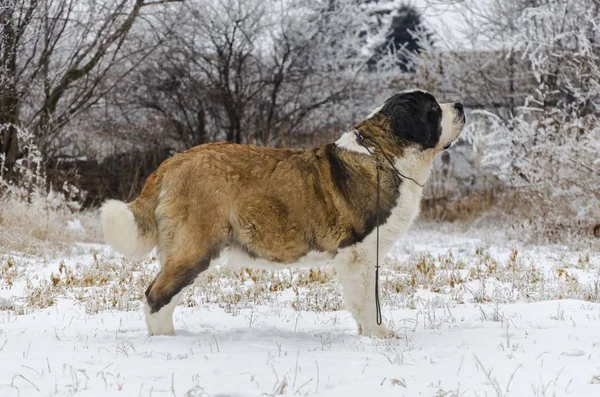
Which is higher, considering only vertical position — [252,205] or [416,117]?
[416,117]

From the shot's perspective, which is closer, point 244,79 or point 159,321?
point 159,321

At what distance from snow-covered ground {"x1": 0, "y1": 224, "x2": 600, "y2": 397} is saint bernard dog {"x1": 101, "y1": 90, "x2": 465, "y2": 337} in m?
0.43

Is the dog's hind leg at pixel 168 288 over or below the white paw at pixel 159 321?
over

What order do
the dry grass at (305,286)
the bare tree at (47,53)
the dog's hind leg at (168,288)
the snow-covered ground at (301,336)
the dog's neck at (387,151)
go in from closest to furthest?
the snow-covered ground at (301,336)
the dog's hind leg at (168,288)
the dog's neck at (387,151)
the dry grass at (305,286)
the bare tree at (47,53)

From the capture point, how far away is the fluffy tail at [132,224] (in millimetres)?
4219

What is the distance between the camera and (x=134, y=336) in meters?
4.25

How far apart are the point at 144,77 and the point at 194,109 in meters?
1.56

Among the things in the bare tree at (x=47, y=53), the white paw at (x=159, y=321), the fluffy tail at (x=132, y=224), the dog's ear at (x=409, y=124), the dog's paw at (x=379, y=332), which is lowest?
the dog's paw at (x=379, y=332)

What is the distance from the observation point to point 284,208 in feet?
14.4

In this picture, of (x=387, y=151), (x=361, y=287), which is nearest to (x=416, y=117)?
(x=387, y=151)

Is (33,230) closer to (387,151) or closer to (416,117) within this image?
(387,151)

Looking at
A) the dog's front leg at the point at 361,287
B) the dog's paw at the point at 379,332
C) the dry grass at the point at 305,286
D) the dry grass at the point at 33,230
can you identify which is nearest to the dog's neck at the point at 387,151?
the dog's front leg at the point at 361,287

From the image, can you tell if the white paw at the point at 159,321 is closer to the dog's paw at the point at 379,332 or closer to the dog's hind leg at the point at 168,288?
the dog's hind leg at the point at 168,288

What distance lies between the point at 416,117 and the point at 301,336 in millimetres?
1751
